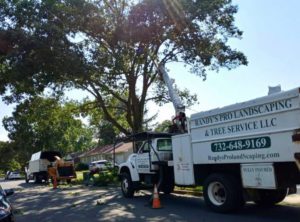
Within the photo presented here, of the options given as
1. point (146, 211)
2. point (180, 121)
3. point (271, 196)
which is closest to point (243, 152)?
point (271, 196)

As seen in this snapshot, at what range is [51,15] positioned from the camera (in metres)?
23.8

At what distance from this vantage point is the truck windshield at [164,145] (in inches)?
627

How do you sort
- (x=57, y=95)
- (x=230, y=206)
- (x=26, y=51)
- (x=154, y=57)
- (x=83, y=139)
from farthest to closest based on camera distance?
(x=83, y=139) < (x=57, y=95) < (x=154, y=57) < (x=26, y=51) < (x=230, y=206)

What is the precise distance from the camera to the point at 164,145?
52.6ft

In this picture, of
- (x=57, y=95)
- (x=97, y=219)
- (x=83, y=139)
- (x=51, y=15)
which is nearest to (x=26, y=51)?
(x=51, y=15)

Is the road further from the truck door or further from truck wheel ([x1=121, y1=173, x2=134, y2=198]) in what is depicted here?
the truck door

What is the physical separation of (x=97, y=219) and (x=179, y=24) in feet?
48.1

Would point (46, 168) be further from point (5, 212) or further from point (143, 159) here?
point (5, 212)

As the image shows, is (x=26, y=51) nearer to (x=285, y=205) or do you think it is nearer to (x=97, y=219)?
(x=97, y=219)

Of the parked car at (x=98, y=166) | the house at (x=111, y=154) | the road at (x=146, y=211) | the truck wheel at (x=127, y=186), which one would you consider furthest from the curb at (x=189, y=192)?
the house at (x=111, y=154)

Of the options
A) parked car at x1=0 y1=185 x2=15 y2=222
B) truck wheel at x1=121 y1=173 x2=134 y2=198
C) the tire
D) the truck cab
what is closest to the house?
truck wheel at x1=121 y1=173 x2=134 y2=198

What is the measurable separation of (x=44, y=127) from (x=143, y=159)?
90.4 ft

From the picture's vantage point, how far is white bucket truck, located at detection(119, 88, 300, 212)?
1005 cm

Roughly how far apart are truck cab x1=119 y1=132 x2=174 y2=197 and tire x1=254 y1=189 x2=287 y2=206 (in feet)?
11.6
